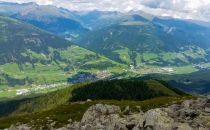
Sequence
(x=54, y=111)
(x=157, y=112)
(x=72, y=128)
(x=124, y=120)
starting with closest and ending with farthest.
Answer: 1. (x=157, y=112)
2. (x=124, y=120)
3. (x=72, y=128)
4. (x=54, y=111)

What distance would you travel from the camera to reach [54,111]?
181500mm

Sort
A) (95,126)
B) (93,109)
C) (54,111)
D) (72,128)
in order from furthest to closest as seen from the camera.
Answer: (54,111), (93,109), (72,128), (95,126)

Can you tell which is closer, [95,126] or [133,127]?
[133,127]

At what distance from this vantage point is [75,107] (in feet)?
621

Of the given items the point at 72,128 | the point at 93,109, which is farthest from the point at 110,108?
the point at 72,128

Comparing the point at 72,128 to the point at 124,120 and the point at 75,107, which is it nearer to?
the point at 124,120

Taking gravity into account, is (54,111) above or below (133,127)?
below

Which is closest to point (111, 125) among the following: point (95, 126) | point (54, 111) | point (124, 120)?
point (124, 120)

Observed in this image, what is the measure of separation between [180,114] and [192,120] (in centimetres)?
656

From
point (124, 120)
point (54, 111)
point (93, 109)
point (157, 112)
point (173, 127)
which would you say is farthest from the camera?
point (54, 111)

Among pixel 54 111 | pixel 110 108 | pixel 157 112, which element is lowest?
pixel 54 111

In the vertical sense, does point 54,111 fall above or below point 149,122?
below

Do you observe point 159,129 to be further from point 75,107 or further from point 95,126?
point 75,107

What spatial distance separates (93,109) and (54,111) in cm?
8054
